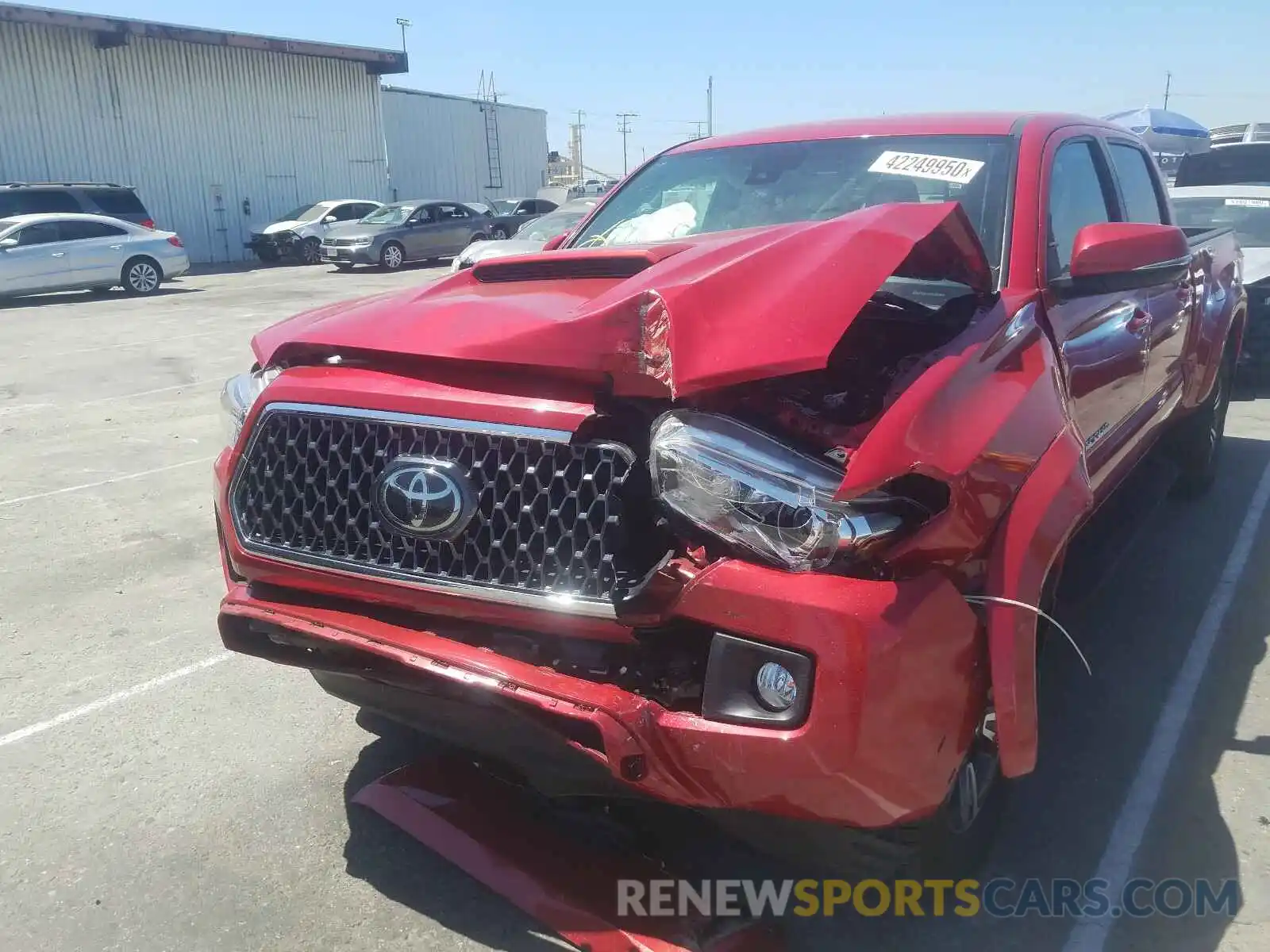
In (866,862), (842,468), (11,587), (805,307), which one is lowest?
(11,587)

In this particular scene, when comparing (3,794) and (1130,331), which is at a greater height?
(1130,331)

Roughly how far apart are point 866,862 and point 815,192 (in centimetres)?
217

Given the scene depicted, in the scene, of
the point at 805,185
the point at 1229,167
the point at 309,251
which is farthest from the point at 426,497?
the point at 309,251

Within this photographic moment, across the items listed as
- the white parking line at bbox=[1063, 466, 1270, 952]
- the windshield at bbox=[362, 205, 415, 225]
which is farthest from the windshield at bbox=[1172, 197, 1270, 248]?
the windshield at bbox=[362, 205, 415, 225]

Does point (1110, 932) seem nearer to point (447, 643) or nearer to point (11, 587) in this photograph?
point (447, 643)

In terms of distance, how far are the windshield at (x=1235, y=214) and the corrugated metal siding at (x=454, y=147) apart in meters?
28.6

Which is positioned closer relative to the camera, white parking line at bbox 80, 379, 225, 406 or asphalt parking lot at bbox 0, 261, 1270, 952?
asphalt parking lot at bbox 0, 261, 1270, 952

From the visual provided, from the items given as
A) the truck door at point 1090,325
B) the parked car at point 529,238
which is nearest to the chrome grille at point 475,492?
the truck door at point 1090,325

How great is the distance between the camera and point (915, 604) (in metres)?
1.88

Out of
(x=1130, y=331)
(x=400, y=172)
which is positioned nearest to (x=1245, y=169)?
(x=1130, y=331)

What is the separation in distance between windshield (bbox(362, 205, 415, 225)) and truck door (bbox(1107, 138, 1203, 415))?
21.5 m

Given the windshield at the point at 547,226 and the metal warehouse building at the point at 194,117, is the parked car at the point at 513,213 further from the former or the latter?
the windshield at the point at 547,226

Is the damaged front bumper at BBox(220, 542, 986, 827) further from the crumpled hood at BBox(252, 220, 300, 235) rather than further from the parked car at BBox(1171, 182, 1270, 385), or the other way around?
the crumpled hood at BBox(252, 220, 300, 235)

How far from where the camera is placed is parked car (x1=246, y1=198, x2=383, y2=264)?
2578 cm
